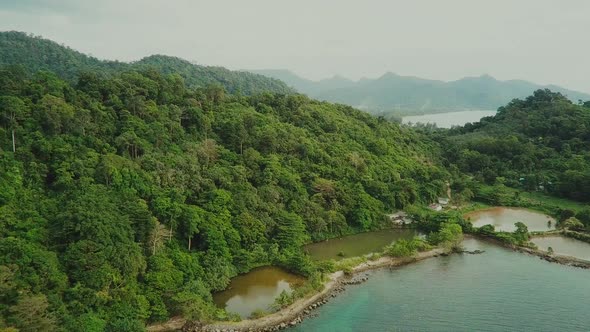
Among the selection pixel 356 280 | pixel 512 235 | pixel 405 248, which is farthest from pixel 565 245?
pixel 356 280

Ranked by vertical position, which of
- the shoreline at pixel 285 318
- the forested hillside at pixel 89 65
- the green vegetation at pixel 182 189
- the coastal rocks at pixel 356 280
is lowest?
the shoreline at pixel 285 318

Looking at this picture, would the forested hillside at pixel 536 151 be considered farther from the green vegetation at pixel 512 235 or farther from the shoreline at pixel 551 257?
the shoreline at pixel 551 257

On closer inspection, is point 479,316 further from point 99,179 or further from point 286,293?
point 99,179

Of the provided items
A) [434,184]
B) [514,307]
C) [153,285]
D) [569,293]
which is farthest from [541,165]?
[153,285]

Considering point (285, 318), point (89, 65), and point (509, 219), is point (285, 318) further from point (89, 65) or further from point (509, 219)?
point (89, 65)

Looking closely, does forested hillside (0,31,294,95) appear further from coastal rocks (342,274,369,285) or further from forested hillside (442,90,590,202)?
coastal rocks (342,274,369,285)

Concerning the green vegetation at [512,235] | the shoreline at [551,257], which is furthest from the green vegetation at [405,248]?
the shoreline at [551,257]

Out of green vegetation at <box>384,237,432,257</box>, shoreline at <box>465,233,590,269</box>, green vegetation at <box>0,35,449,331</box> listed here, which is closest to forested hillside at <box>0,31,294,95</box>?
green vegetation at <box>0,35,449,331</box>
